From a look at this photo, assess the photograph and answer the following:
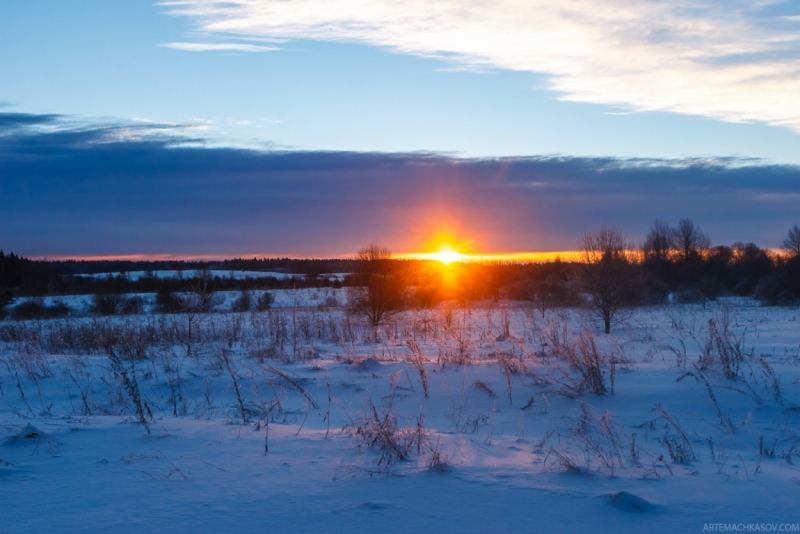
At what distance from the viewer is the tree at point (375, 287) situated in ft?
79.7

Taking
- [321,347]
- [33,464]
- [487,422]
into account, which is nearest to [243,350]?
[321,347]

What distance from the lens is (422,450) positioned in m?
5.01

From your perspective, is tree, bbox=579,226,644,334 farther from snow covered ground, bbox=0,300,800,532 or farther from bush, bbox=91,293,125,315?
bush, bbox=91,293,125,315

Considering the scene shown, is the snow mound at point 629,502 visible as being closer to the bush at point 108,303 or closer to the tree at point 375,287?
the tree at point 375,287

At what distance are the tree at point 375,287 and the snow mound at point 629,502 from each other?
20.3 meters

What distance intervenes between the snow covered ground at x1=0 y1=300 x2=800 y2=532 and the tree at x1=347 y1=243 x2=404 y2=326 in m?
13.8

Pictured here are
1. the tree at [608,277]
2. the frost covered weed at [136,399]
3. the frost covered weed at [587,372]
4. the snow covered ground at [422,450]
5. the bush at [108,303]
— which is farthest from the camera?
the bush at [108,303]

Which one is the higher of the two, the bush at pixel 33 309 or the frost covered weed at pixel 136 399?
the frost covered weed at pixel 136 399

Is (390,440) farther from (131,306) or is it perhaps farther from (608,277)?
(131,306)

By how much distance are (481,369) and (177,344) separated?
905 cm

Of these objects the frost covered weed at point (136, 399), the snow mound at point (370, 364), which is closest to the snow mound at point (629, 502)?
the frost covered weed at point (136, 399)

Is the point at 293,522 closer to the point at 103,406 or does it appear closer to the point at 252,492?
the point at 252,492

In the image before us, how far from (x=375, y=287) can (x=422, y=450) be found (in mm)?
19342

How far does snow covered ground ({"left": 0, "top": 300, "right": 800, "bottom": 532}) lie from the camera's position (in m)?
3.54
